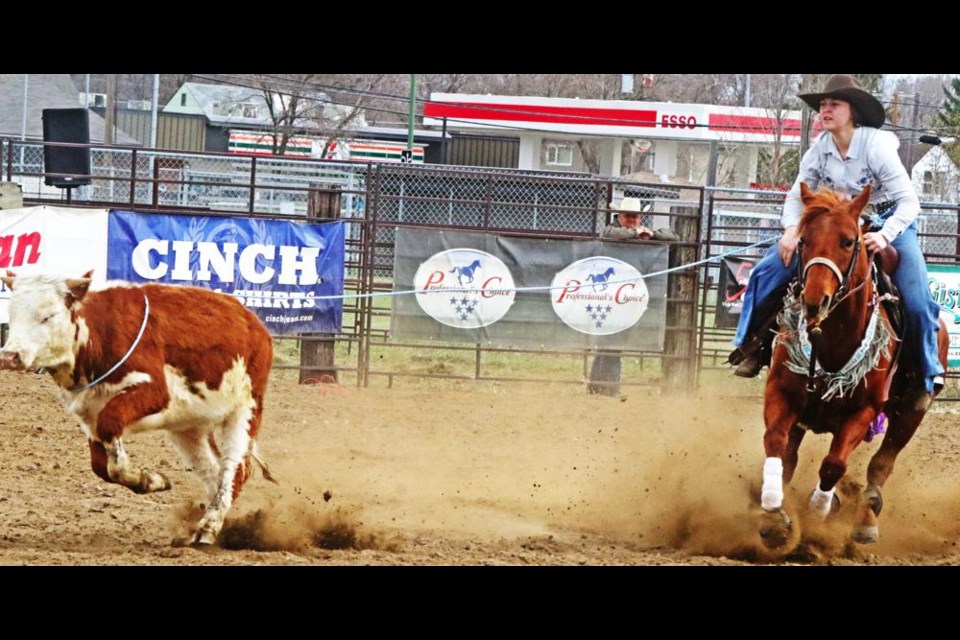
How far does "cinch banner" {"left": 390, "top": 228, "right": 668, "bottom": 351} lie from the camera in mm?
13070

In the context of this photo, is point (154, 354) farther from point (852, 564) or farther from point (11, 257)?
point (11, 257)

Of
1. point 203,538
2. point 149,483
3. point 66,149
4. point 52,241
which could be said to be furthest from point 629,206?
point 149,483

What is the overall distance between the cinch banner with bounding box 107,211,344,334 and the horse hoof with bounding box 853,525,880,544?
249 inches

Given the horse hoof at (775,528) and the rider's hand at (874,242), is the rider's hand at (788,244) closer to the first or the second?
the rider's hand at (874,242)

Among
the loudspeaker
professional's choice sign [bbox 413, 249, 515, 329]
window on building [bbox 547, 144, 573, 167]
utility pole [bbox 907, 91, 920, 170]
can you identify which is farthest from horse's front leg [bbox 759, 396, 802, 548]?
window on building [bbox 547, 144, 573, 167]

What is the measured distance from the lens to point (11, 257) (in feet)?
38.3

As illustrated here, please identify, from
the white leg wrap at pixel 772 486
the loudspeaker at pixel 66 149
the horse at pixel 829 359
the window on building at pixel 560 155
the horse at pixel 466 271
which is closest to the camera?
the horse at pixel 829 359

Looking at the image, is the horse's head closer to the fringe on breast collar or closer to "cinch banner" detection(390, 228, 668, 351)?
the fringe on breast collar

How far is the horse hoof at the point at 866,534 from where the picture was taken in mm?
6910

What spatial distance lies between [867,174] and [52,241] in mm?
7634

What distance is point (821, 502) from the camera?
6.90m

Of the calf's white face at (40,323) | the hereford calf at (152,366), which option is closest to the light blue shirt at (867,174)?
the hereford calf at (152,366)

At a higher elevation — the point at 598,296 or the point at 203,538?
the point at 598,296

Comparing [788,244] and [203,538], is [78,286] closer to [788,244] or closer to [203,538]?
[203,538]
